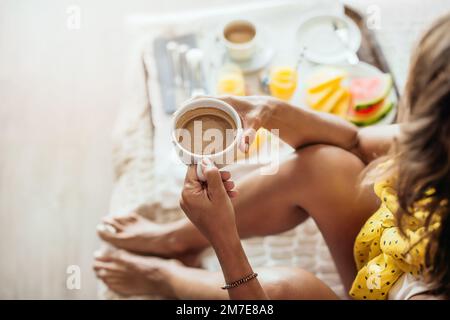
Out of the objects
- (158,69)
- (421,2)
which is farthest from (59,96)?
(421,2)

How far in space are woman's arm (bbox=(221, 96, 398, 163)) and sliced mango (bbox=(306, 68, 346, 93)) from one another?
0.80ft

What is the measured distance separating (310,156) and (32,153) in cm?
84

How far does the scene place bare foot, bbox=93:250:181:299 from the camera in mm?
1076

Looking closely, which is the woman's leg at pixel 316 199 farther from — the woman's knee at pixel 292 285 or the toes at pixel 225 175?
the toes at pixel 225 175

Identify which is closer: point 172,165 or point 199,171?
point 199,171

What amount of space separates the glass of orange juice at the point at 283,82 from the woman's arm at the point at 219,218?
0.52 meters

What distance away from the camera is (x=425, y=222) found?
26.8 inches

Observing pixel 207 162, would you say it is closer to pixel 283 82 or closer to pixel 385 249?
pixel 385 249

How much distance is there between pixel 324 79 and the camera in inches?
47.1

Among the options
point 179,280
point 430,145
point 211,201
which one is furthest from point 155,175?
point 430,145

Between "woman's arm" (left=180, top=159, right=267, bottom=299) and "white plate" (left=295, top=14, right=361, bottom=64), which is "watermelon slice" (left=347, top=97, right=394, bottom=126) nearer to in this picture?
"white plate" (left=295, top=14, right=361, bottom=64)

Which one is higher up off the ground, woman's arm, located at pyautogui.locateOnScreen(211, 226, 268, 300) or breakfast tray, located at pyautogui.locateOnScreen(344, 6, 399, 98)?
breakfast tray, located at pyautogui.locateOnScreen(344, 6, 399, 98)

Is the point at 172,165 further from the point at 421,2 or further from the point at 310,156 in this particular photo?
the point at 421,2

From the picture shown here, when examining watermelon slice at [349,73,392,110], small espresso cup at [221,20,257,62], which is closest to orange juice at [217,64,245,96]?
small espresso cup at [221,20,257,62]
